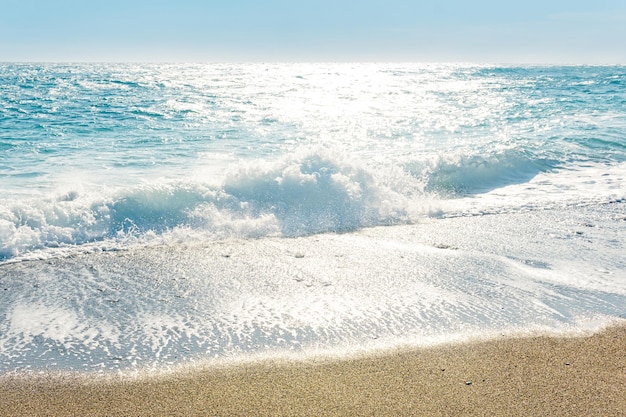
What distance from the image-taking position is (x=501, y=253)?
5.98 meters

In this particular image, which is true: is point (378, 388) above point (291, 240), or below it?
above

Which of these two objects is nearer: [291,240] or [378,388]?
[378,388]

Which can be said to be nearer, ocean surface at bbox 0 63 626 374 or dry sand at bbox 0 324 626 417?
dry sand at bbox 0 324 626 417

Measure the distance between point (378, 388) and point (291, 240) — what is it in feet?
11.3

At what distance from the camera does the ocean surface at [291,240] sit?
414cm

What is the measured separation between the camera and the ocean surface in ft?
13.6

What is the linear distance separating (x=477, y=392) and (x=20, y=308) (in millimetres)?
3812

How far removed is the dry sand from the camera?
3.10 m

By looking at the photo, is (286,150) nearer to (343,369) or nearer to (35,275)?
(35,275)

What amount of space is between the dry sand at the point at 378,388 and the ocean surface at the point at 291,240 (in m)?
0.23

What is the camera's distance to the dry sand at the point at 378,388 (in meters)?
3.10

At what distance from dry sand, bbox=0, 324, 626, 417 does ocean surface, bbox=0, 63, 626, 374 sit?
0.23 meters

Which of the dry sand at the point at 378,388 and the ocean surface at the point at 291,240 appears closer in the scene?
the dry sand at the point at 378,388

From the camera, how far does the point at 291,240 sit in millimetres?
6605
